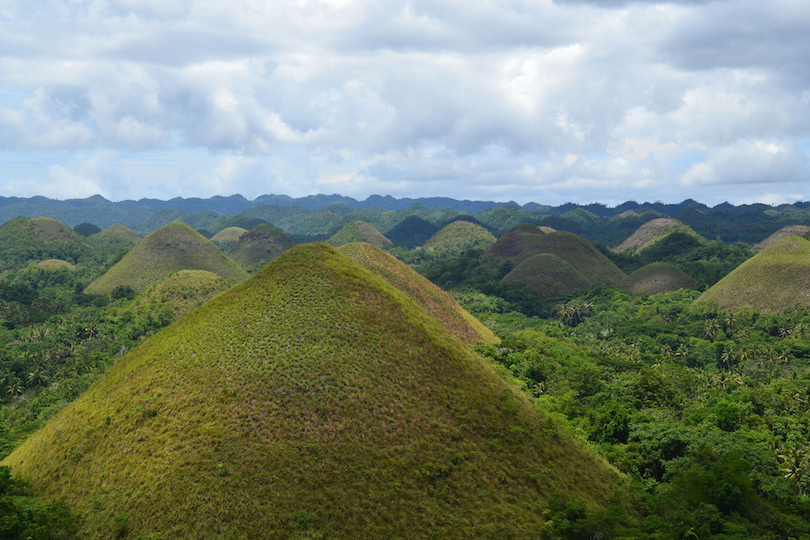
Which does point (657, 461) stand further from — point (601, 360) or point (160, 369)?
point (160, 369)

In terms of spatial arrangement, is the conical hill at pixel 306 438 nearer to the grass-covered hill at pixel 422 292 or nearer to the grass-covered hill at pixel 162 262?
the grass-covered hill at pixel 422 292

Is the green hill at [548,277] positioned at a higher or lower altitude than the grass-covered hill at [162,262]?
lower

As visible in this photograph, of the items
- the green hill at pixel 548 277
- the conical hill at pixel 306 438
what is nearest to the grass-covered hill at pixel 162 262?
the green hill at pixel 548 277

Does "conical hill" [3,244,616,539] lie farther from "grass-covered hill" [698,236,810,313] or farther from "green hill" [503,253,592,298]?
"green hill" [503,253,592,298]

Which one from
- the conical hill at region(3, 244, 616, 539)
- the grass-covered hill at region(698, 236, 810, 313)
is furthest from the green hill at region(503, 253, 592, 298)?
the conical hill at region(3, 244, 616, 539)

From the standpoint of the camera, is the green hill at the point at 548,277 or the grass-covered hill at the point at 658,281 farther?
the green hill at the point at 548,277

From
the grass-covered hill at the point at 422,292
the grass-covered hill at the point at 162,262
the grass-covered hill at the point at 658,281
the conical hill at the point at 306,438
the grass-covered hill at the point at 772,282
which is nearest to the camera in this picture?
the conical hill at the point at 306,438

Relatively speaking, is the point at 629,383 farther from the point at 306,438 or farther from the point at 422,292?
the point at 306,438

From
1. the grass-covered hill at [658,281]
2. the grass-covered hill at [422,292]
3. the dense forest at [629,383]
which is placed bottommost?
the dense forest at [629,383]
